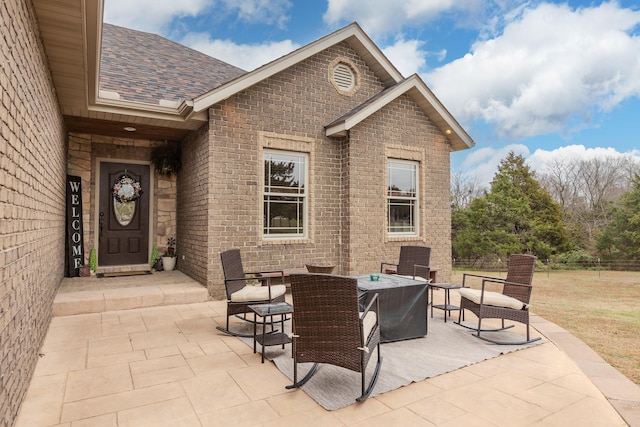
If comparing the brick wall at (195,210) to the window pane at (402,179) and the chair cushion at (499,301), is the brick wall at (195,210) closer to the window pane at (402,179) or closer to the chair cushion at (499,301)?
the window pane at (402,179)

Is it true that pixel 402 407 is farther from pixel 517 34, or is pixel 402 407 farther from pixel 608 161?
pixel 608 161

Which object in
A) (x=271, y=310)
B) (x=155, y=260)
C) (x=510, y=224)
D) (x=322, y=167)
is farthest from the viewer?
(x=510, y=224)

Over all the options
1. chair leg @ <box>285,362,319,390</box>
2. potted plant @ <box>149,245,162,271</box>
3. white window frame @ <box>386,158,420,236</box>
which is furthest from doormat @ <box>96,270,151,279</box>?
chair leg @ <box>285,362,319,390</box>

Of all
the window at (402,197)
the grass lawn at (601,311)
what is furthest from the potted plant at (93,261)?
the grass lawn at (601,311)

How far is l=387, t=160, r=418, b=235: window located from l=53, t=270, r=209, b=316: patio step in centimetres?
427

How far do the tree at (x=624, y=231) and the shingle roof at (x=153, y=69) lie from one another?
16.9 m

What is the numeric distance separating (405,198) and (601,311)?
4340 mm

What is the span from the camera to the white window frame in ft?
25.4

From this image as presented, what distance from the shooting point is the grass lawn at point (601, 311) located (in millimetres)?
4141

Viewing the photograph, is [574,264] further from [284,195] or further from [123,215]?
[123,215]

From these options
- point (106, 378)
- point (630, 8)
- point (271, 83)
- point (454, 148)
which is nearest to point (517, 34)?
point (630, 8)

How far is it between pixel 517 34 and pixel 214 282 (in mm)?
16131

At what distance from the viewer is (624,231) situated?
15.0 m

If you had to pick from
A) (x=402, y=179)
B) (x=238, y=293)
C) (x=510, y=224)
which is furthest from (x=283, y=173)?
(x=510, y=224)
